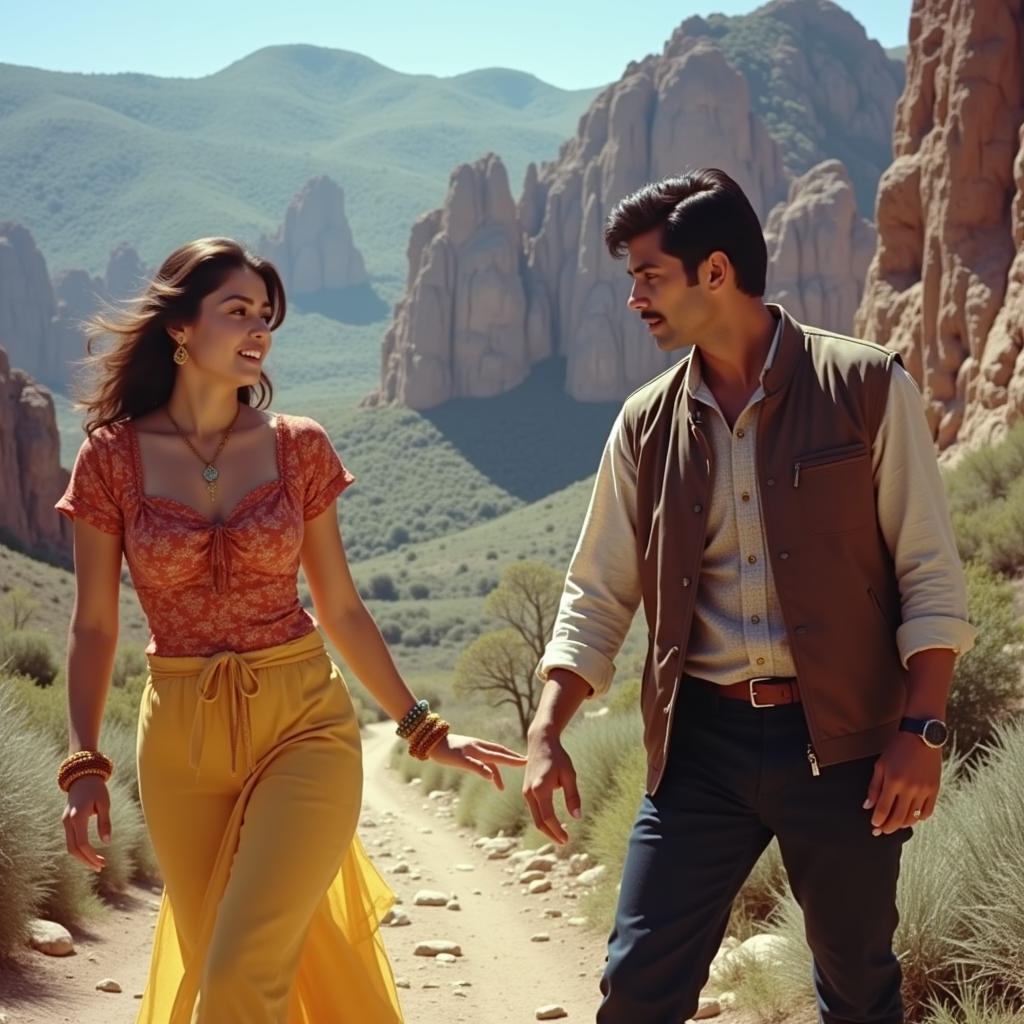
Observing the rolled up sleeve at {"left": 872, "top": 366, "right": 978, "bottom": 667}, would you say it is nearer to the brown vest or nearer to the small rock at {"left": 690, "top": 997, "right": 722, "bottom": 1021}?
the brown vest

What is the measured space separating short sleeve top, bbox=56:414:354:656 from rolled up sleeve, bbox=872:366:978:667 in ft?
5.24

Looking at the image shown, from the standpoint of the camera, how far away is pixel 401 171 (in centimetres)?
19275

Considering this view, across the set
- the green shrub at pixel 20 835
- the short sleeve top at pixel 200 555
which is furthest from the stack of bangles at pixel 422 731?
the green shrub at pixel 20 835

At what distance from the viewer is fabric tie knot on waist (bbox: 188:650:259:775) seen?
4020mm

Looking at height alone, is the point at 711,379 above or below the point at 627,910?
above

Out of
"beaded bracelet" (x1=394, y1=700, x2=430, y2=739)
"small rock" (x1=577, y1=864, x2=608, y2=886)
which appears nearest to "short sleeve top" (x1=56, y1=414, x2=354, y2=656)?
"beaded bracelet" (x1=394, y1=700, x2=430, y2=739)

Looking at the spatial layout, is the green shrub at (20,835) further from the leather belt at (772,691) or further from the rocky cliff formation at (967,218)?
the rocky cliff formation at (967,218)

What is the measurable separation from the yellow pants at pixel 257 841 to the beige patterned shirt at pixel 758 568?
2.28 ft

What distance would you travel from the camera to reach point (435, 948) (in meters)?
8.16

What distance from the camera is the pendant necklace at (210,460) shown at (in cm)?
434

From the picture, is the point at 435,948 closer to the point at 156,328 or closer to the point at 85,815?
the point at 85,815

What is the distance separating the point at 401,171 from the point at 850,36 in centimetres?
6904

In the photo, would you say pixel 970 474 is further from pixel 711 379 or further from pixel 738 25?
pixel 738 25

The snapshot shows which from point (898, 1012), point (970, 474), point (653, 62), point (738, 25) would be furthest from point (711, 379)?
point (738, 25)
